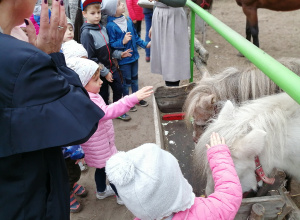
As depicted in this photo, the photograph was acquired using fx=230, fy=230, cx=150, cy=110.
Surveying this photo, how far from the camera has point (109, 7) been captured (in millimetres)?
2711

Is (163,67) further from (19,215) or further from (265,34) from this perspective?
(265,34)

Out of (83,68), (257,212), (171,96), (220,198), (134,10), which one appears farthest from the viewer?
(134,10)

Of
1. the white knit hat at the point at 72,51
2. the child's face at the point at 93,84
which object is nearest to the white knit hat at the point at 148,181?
the child's face at the point at 93,84

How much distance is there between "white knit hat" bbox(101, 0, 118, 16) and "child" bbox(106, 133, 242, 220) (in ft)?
7.42

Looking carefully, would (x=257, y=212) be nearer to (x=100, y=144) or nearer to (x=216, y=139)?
(x=216, y=139)

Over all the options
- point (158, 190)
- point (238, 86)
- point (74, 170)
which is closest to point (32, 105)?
point (158, 190)

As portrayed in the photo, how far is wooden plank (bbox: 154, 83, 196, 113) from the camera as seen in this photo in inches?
102

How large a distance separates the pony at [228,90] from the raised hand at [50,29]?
112cm

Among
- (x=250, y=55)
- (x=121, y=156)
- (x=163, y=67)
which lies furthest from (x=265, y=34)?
(x=121, y=156)

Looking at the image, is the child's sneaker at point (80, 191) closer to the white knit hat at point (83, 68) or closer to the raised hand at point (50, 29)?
the white knit hat at point (83, 68)

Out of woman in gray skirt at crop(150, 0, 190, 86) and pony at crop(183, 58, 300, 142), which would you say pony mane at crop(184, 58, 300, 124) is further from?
woman in gray skirt at crop(150, 0, 190, 86)

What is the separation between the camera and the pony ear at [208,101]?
1701 millimetres

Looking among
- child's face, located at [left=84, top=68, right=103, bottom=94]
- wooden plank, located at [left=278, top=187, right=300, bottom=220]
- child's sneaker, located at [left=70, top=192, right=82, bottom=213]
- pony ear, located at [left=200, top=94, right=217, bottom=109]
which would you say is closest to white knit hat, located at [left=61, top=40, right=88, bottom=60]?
child's face, located at [left=84, top=68, right=103, bottom=94]

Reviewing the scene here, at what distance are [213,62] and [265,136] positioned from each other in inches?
159
